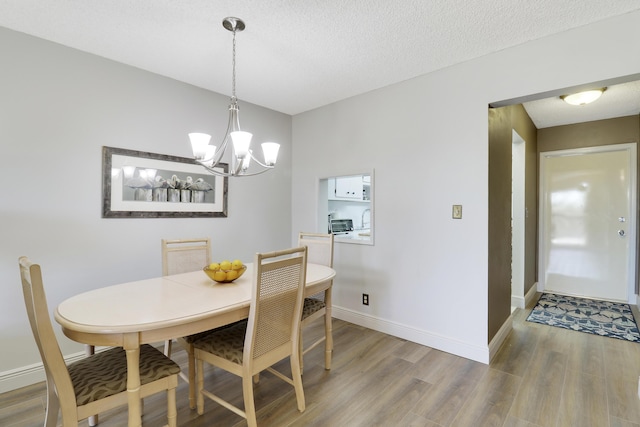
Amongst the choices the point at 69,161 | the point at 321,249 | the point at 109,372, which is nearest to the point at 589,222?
the point at 321,249

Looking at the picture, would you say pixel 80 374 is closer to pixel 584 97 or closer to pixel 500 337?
pixel 500 337

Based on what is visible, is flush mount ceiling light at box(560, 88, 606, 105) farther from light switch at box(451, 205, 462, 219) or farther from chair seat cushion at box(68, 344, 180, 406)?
chair seat cushion at box(68, 344, 180, 406)

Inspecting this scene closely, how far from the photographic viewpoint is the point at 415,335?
2.83m

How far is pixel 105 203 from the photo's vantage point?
8.05 feet

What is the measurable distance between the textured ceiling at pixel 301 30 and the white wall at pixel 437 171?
0.55 ft

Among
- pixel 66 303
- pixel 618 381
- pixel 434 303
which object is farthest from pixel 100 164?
pixel 618 381

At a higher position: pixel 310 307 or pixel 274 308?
pixel 274 308

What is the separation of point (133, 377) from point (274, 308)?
69 centimetres

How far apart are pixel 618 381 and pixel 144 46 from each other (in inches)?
168

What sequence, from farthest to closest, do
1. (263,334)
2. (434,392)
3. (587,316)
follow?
(587,316) → (434,392) → (263,334)

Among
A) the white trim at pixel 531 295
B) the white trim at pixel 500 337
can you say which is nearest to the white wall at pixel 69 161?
the white trim at pixel 500 337

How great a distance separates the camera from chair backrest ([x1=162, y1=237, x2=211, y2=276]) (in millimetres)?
2295

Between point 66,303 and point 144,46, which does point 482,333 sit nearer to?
point 66,303

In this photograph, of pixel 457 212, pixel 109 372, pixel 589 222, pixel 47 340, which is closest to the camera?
pixel 47 340
